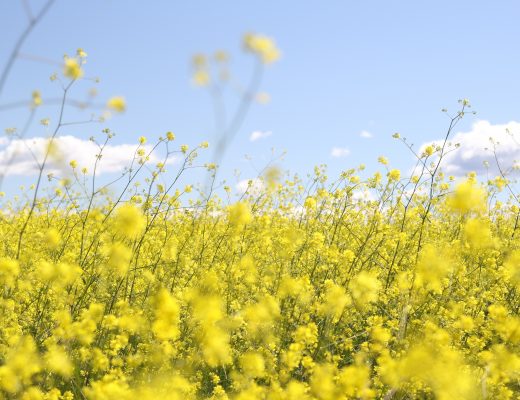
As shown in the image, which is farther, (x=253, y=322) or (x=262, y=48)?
(x=253, y=322)

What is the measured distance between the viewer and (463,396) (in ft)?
10.2

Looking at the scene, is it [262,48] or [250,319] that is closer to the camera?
[262,48]

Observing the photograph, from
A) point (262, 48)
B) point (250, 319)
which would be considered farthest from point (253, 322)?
point (262, 48)

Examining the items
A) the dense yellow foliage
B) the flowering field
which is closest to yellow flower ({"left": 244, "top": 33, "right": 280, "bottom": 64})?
the flowering field

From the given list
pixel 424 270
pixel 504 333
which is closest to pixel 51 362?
pixel 424 270

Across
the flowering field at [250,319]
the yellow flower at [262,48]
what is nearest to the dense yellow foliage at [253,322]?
the flowering field at [250,319]

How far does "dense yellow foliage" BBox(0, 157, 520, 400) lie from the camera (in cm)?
292

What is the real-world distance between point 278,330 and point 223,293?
846mm

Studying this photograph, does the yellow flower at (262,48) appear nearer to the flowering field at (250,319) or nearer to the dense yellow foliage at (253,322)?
the flowering field at (250,319)

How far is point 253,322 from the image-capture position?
12.1 feet

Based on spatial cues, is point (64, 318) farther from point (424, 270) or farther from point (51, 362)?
point (424, 270)

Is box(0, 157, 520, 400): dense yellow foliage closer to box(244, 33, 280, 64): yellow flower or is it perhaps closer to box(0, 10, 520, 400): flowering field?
box(0, 10, 520, 400): flowering field

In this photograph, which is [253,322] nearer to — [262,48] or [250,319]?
[250,319]

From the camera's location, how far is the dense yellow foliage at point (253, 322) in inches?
115
